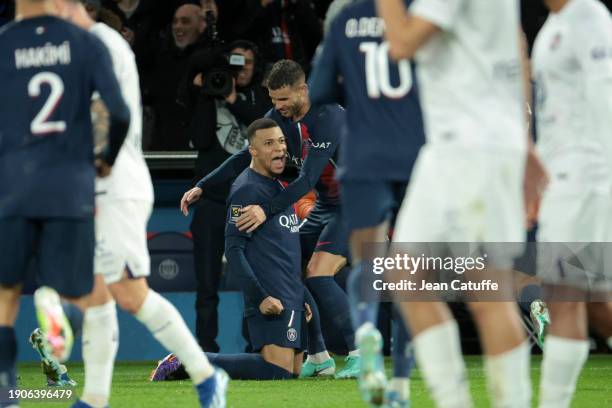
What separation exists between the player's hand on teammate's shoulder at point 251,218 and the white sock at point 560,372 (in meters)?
3.92

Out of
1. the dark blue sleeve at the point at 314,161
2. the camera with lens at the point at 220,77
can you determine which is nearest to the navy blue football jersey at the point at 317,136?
the dark blue sleeve at the point at 314,161

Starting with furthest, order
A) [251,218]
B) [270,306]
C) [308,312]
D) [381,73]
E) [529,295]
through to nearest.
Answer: [529,295], [308,312], [251,218], [270,306], [381,73]

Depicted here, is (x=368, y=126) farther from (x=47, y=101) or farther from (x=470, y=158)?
(x=47, y=101)

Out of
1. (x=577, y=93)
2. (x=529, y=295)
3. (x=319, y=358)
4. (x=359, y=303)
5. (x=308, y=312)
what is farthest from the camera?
(x=529, y=295)

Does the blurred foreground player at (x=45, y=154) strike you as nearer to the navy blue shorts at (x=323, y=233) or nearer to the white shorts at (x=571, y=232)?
the white shorts at (x=571, y=232)

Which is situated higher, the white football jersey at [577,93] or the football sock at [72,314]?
the white football jersey at [577,93]

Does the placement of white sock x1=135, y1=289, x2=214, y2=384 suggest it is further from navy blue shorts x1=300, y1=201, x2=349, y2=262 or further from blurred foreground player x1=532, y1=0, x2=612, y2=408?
navy blue shorts x1=300, y1=201, x2=349, y2=262

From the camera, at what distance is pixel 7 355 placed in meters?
5.58

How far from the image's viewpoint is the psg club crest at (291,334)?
929 centimetres

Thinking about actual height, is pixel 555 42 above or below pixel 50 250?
above

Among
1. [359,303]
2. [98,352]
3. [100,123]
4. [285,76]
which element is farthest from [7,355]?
[285,76]

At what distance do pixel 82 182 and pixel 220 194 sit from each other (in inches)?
237

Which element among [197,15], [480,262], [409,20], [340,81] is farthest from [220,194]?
[409,20]

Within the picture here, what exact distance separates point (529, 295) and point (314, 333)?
5.71 ft
